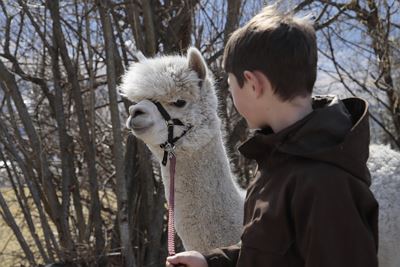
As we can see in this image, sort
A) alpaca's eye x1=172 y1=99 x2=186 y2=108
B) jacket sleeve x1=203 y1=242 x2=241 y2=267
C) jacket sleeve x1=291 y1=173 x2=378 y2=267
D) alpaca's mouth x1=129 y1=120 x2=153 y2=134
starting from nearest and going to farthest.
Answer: jacket sleeve x1=291 y1=173 x2=378 y2=267
jacket sleeve x1=203 y1=242 x2=241 y2=267
alpaca's mouth x1=129 y1=120 x2=153 y2=134
alpaca's eye x1=172 y1=99 x2=186 y2=108

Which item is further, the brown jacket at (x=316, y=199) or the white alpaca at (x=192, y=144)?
the white alpaca at (x=192, y=144)

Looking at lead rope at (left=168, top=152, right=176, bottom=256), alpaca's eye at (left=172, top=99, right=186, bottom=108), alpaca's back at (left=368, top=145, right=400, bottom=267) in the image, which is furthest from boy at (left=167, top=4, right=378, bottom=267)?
alpaca's back at (left=368, top=145, right=400, bottom=267)

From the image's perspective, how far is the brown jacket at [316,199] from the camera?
1.40m

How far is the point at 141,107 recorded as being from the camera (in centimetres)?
271

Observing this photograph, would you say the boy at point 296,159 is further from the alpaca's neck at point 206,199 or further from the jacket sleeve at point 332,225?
the alpaca's neck at point 206,199

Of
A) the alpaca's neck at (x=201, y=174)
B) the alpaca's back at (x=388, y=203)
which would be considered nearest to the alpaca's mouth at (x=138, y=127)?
the alpaca's neck at (x=201, y=174)

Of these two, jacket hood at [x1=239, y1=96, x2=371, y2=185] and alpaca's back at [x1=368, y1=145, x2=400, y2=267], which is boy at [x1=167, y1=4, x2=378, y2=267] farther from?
alpaca's back at [x1=368, y1=145, x2=400, y2=267]

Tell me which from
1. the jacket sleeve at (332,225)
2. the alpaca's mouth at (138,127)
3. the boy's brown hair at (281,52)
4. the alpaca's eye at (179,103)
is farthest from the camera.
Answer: the alpaca's eye at (179,103)

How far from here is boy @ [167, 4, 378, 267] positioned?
141cm

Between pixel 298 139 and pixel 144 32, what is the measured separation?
3.00 metres

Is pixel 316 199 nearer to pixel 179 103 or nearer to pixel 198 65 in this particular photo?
pixel 179 103

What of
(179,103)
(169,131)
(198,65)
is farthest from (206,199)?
(198,65)

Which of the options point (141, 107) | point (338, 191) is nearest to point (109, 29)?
point (141, 107)

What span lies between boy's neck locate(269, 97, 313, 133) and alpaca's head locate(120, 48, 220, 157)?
1.16 meters
